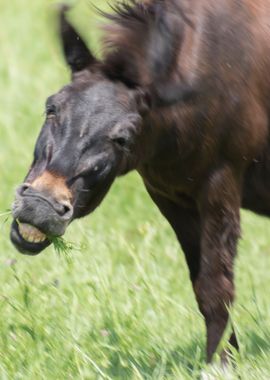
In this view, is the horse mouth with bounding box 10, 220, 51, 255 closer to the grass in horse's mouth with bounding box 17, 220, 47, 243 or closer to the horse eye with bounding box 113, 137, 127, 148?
the grass in horse's mouth with bounding box 17, 220, 47, 243

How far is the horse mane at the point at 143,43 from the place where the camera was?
4.02 metres

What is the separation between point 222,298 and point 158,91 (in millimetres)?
826

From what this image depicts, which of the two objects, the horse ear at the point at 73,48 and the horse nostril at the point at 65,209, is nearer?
the horse nostril at the point at 65,209

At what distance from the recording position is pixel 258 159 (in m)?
4.37

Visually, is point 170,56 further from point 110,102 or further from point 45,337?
point 45,337

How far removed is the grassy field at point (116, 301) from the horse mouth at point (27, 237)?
55cm

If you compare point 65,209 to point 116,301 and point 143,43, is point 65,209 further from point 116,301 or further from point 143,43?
point 116,301

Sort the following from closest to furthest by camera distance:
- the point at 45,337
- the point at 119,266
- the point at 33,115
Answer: the point at 45,337 → the point at 119,266 → the point at 33,115

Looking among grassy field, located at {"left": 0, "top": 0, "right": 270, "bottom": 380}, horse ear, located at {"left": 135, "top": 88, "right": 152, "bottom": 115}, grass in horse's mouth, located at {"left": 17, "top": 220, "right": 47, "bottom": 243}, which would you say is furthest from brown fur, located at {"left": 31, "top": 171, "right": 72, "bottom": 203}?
grassy field, located at {"left": 0, "top": 0, "right": 270, "bottom": 380}

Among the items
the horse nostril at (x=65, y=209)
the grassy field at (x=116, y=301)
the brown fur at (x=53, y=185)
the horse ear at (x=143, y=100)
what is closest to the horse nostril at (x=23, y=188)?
the brown fur at (x=53, y=185)

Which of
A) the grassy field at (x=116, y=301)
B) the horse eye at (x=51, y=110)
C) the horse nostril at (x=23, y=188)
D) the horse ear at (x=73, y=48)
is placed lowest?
the grassy field at (x=116, y=301)

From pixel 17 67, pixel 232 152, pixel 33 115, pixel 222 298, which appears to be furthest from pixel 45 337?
pixel 17 67

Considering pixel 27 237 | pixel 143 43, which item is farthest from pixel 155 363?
pixel 143 43

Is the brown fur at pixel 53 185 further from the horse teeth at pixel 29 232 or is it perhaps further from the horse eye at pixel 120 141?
the horse eye at pixel 120 141
